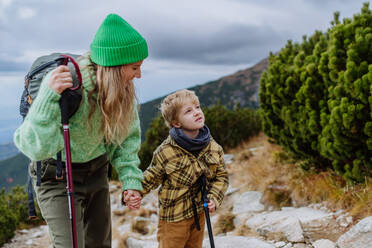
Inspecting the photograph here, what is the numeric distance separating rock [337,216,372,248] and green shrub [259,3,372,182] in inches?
43.3

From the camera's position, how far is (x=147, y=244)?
176 inches

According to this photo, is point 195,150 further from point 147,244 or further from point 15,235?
point 15,235

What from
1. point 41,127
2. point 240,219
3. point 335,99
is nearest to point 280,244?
point 240,219

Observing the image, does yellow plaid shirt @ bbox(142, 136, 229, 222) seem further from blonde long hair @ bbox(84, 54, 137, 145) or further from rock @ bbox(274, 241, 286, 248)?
rock @ bbox(274, 241, 286, 248)

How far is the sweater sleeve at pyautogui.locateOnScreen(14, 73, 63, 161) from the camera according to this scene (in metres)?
1.91

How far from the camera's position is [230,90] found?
9844 cm

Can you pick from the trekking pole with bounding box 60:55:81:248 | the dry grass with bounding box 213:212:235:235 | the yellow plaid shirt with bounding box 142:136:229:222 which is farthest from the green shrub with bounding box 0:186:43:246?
the trekking pole with bounding box 60:55:81:248

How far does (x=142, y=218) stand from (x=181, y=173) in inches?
171

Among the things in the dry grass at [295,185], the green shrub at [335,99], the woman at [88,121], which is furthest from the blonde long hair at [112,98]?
the dry grass at [295,185]

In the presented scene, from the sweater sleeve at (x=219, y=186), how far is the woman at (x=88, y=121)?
0.59 meters

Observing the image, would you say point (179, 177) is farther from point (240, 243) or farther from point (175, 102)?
point (240, 243)

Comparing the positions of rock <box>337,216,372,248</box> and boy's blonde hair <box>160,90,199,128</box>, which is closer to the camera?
boy's blonde hair <box>160,90,199,128</box>

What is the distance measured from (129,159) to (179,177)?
409 mm

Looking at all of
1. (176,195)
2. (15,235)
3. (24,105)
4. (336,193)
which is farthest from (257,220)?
(15,235)
